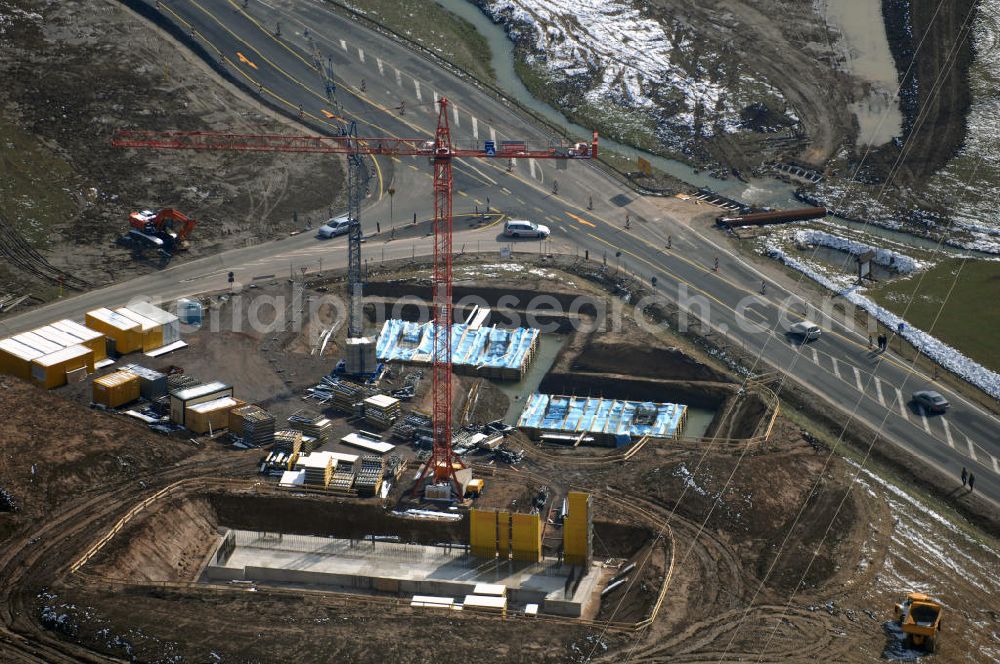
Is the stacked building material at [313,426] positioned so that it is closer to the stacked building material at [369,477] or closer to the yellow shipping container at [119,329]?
the stacked building material at [369,477]

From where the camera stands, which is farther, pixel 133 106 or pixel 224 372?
pixel 133 106

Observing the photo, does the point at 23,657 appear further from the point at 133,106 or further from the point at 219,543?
the point at 133,106

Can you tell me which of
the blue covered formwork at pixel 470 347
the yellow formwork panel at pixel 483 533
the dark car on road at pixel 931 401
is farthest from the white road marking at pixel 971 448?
the yellow formwork panel at pixel 483 533

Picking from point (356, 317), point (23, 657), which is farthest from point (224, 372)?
point (23, 657)

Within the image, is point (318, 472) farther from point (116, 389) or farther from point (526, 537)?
point (116, 389)

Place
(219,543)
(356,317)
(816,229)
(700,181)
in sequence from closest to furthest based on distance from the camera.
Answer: (219,543), (356,317), (816,229), (700,181)

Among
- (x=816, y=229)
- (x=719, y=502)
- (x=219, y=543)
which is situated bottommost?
(x=219, y=543)

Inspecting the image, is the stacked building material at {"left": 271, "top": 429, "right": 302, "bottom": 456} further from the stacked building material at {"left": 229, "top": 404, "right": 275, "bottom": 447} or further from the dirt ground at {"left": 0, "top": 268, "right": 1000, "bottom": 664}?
the dirt ground at {"left": 0, "top": 268, "right": 1000, "bottom": 664}
